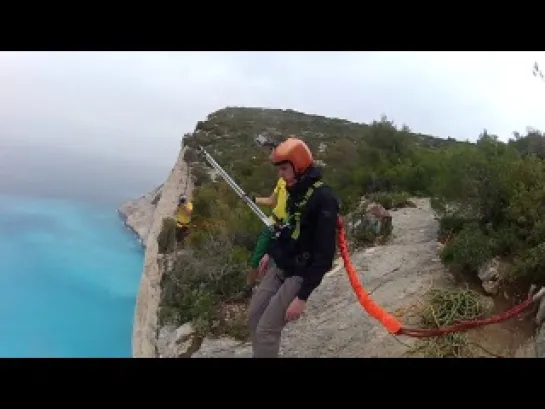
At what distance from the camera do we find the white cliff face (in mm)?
10594

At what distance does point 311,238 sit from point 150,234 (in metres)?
17.1

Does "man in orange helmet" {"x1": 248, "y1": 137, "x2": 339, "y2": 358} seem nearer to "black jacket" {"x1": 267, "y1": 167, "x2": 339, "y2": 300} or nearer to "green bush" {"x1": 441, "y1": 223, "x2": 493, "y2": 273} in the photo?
"black jacket" {"x1": 267, "y1": 167, "x2": 339, "y2": 300}

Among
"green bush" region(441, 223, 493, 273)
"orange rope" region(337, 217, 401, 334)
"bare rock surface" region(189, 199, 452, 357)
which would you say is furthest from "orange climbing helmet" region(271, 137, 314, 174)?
"green bush" region(441, 223, 493, 273)

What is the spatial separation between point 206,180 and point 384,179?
317 inches

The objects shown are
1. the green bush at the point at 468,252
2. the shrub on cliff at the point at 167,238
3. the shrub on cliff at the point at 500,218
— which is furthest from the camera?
the shrub on cliff at the point at 167,238

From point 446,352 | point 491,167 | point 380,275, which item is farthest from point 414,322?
point 491,167

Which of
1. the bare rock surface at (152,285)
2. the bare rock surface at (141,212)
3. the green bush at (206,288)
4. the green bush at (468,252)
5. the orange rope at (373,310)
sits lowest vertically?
the orange rope at (373,310)

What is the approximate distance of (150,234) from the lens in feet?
65.1

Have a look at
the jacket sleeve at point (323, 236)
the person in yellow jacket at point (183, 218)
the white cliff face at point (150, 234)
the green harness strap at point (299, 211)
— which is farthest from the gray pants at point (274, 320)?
the person in yellow jacket at point (183, 218)

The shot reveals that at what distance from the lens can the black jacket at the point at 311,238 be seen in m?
3.32

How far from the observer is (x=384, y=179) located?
13.3 metres

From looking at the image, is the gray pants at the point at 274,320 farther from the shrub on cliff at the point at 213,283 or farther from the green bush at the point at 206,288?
the green bush at the point at 206,288
